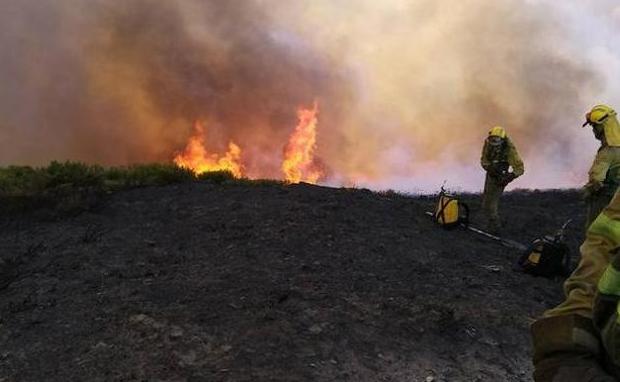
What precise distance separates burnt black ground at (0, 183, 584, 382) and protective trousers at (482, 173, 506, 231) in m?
0.47

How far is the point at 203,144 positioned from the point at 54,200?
699 inches

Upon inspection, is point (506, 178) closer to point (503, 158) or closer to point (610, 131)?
point (503, 158)

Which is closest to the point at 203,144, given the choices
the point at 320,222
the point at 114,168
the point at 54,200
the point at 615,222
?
the point at 114,168

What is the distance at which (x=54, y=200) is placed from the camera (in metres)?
11.3

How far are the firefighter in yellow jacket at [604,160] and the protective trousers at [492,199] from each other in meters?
2.28

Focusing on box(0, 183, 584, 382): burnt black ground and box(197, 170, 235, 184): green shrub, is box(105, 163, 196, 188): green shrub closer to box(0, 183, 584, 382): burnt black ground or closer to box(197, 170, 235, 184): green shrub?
box(197, 170, 235, 184): green shrub

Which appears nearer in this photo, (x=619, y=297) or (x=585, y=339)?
(x=619, y=297)

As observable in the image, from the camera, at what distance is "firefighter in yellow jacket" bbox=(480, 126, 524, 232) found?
10703 mm

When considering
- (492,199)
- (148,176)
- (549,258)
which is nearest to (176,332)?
(549,258)

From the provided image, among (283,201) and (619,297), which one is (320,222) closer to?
(283,201)

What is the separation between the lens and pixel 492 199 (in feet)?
35.9

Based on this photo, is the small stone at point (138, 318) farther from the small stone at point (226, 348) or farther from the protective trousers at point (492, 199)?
the protective trousers at point (492, 199)

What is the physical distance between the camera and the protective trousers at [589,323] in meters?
1.86

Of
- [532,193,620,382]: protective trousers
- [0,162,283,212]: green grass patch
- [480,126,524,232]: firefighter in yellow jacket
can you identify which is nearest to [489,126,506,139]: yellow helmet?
[480,126,524,232]: firefighter in yellow jacket
